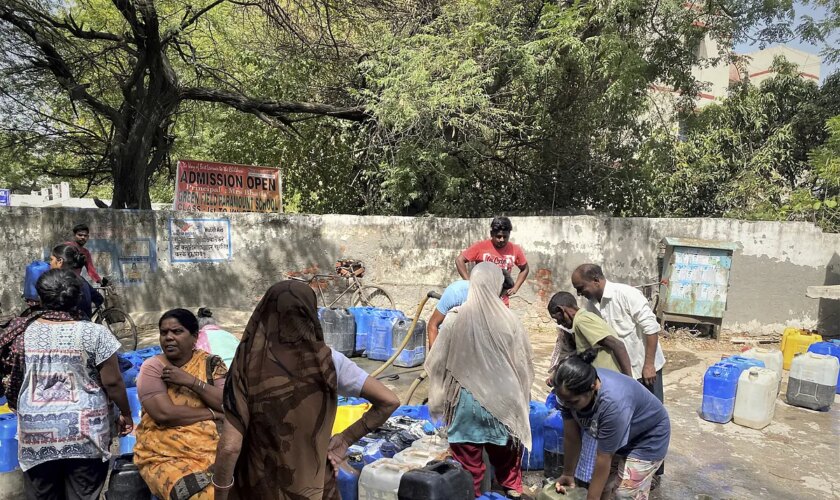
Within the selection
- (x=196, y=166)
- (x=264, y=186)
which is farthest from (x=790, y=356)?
(x=196, y=166)

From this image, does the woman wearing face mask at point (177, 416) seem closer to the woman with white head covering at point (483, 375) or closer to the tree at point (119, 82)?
the woman with white head covering at point (483, 375)

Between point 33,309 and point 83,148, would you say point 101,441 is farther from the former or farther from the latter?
point 83,148

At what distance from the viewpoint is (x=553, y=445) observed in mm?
4172

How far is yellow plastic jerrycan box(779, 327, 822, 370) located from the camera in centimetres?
738

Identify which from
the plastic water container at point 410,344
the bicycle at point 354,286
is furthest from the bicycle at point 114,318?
the plastic water container at point 410,344

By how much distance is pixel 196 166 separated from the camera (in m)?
9.95

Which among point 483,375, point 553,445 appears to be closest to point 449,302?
point 483,375

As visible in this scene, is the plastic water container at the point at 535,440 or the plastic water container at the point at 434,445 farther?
the plastic water container at the point at 535,440

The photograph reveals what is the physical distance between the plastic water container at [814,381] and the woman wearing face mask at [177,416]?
20.8 feet

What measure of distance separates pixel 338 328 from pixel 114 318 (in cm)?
306

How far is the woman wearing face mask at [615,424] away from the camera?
2.73m

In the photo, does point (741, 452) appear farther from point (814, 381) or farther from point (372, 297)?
point (372, 297)

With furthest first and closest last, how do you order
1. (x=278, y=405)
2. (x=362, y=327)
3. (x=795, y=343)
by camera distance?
(x=362, y=327) < (x=795, y=343) < (x=278, y=405)

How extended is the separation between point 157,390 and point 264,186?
8391mm
